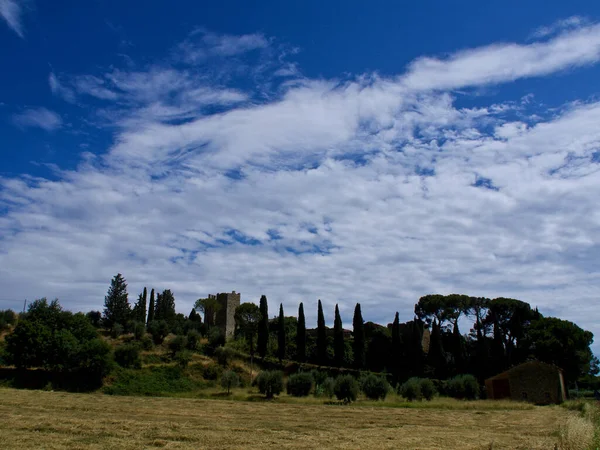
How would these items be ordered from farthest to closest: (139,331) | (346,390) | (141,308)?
(141,308)
(139,331)
(346,390)

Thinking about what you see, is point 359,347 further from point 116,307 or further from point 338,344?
point 116,307

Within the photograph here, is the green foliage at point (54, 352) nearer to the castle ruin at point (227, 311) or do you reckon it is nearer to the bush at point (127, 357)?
the bush at point (127, 357)

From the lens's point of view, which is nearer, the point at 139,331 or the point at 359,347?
the point at 139,331

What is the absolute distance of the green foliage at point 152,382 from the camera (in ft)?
117

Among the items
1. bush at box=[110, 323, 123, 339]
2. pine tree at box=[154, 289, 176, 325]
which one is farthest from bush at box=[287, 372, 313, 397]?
pine tree at box=[154, 289, 176, 325]

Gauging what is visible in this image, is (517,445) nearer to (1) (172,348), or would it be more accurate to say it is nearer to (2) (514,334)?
(1) (172,348)

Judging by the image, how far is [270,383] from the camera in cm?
3456

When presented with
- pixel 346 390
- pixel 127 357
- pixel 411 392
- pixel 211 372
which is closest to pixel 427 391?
pixel 411 392

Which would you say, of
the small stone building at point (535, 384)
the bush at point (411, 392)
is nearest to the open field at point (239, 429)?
the bush at point (411, 392)

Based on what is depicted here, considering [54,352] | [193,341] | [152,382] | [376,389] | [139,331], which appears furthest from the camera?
[139,331]

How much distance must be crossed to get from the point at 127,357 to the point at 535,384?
33.2 metres

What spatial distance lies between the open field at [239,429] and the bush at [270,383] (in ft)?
37.8

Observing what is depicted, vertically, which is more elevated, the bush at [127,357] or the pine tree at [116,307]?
the pine tree at [116,307]

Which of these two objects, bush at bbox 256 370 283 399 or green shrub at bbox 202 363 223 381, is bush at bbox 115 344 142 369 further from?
bush at bbox 256 370 283 399
